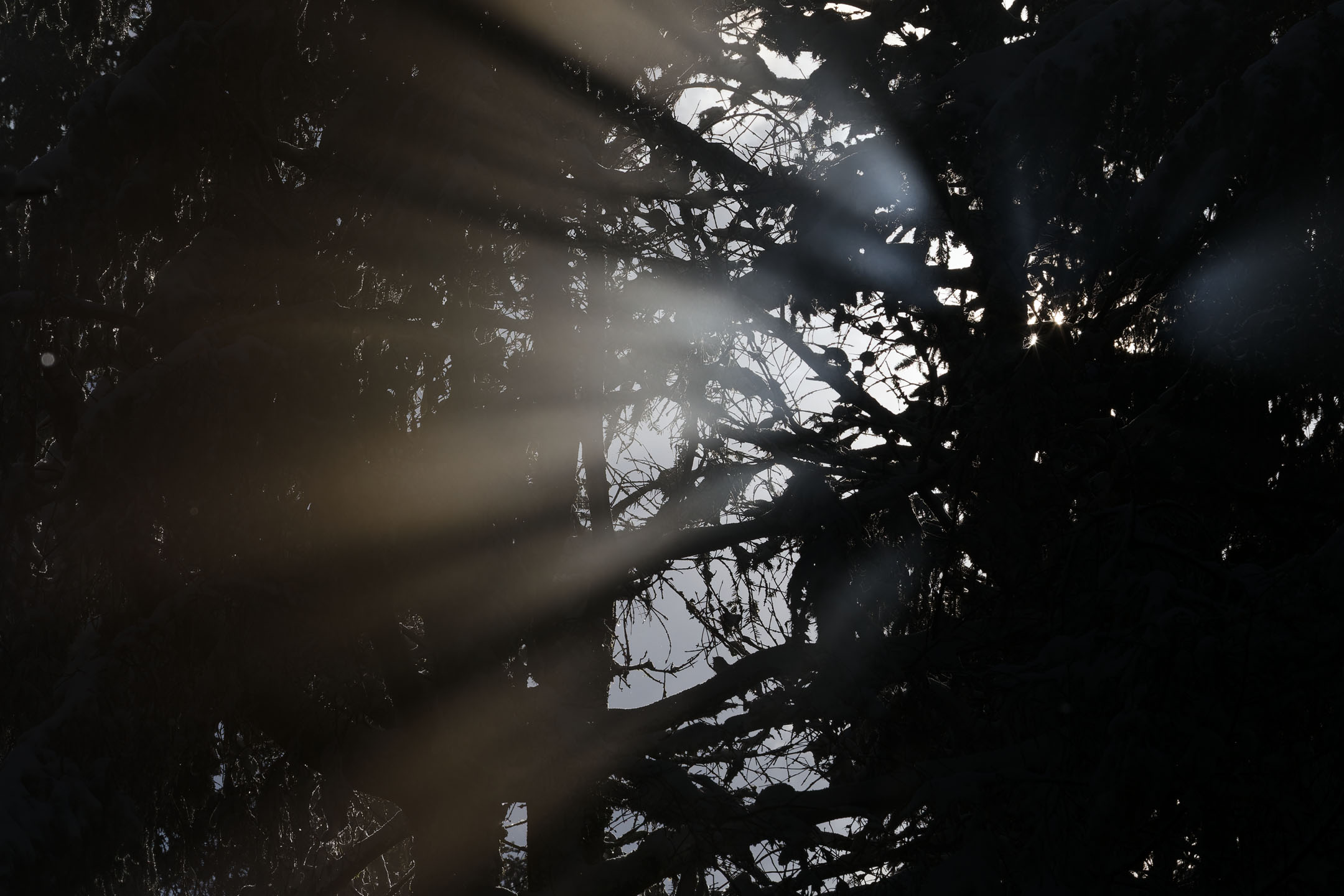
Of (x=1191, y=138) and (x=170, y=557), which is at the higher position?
(x=170, y=557)

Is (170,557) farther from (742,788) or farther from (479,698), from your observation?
(742,788)

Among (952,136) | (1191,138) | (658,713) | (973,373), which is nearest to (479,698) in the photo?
(658,713)

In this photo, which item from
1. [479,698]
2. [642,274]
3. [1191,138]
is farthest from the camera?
[642,274]

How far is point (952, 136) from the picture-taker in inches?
230

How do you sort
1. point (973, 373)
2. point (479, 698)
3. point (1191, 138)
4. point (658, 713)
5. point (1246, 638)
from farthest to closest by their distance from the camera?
point (658, 713) < point (479, 698) < point (973, 373) < point (1191, 138) < point (1246, 638)

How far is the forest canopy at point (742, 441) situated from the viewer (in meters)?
4.04

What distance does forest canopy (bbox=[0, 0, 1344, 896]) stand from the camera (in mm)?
4043

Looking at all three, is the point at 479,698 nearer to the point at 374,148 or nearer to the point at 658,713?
the point at 658,713

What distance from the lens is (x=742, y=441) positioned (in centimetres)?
752

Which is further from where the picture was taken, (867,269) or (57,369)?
(867,269)

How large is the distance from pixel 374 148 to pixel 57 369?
7.52 feet

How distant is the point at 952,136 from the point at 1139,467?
2.27 metres

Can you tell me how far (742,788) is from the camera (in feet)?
22.0

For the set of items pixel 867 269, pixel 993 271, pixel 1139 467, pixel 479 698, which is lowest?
pixel 1139 467
